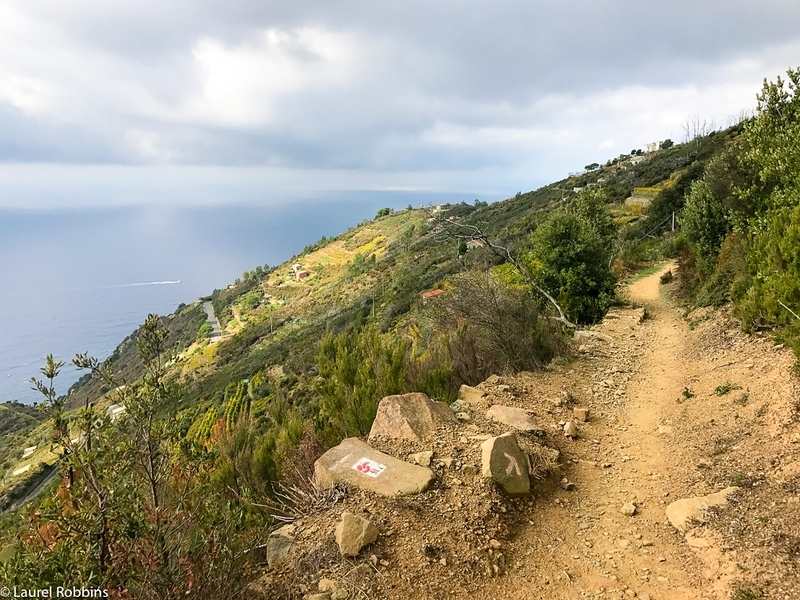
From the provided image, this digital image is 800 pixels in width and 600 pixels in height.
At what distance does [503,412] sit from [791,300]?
4.47m

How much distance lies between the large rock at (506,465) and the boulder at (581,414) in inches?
74.9

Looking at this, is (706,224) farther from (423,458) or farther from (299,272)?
(299,272)

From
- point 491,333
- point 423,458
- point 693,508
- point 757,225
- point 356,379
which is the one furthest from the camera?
point 757,225

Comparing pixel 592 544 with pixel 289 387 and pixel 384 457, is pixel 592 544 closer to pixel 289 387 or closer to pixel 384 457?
pixel 384 457

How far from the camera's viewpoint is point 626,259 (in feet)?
73.8

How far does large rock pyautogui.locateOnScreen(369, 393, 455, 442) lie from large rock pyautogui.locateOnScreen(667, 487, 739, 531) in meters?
2.40

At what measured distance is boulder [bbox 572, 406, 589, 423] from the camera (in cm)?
656

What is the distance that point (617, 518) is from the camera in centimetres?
451

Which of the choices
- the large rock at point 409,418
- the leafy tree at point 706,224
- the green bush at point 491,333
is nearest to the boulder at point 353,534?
the large rock at point 409,418

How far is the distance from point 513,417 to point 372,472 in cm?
226

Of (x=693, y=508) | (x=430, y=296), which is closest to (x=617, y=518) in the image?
(x=693, y=508)

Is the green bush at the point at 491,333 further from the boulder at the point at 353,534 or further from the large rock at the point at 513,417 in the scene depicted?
the boulder at the point at 353,534

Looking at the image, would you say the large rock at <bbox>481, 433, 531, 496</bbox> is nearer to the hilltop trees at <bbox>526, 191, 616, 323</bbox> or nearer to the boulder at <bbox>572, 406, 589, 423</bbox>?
the boulder at <bbox>572, 406, 589, 423</bbox>

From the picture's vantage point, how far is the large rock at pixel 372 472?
452cm
